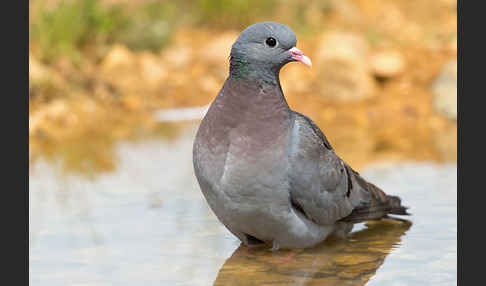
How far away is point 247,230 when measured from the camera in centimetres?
486

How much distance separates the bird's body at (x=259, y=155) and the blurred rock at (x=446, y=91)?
5.32 metres

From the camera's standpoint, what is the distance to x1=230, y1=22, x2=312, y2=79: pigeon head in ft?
15.2

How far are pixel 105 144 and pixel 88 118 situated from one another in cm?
125

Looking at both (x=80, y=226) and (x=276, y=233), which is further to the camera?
(x=80, y=226)

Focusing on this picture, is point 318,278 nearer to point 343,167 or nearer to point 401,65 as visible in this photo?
point 343,167

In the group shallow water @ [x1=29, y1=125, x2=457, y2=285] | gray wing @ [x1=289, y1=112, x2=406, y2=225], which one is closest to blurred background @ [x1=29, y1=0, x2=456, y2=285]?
shallow water @ [x1=29, y1=125, x2=457, y2=285]

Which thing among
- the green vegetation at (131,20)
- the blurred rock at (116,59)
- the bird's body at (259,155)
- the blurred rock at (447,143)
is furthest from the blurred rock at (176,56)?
the bird's body at (259,155)

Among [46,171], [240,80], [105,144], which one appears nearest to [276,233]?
[240,80]

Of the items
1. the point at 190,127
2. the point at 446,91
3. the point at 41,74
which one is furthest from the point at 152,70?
the point at 446,91

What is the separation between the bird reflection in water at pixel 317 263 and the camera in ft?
15.2

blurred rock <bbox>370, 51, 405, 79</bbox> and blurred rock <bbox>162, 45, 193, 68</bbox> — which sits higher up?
blurred rock <bbox>162, 45, 193, 68</bbox>

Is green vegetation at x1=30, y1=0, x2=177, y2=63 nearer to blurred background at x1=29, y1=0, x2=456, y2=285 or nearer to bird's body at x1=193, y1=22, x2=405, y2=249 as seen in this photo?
blurred background at x1=29, y1=0, x2=456, y2=285

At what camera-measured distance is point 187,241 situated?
522 centimetres

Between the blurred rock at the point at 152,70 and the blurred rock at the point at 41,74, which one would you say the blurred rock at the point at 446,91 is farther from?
the blurred rock at the point at 41,74
